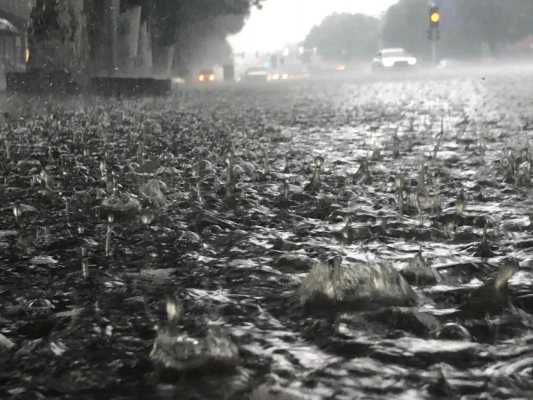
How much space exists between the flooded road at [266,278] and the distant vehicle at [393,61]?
4366cm

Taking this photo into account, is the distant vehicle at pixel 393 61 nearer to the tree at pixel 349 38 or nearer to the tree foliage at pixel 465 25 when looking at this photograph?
the tree foliage at pixel 465 25

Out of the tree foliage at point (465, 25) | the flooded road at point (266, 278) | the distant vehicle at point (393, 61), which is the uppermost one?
the tree foliage at point (465, 25)

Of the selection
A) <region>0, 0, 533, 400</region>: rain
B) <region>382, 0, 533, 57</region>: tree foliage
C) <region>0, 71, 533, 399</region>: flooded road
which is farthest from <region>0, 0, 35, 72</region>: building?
<region>382, 0, 533, 57</region>: tree foliage

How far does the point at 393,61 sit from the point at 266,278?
1897 inches

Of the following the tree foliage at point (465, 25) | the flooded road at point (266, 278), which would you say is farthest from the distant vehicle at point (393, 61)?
the flooded road at point (266, 278)

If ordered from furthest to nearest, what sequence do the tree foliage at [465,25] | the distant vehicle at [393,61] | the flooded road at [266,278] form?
the tree foliage at [465,25] → the distant vehicle at [393,61] → the flooded road at [266,278]

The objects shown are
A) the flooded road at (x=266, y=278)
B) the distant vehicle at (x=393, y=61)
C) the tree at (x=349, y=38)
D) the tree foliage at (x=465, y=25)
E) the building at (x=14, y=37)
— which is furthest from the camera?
the tree at (x=349, y=38)

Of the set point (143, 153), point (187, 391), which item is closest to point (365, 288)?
point (187, 391)

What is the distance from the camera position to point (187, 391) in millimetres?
1933

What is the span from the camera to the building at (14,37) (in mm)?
34781

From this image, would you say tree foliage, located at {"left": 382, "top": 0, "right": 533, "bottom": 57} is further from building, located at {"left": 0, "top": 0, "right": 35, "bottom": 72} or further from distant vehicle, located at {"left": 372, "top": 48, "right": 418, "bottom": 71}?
building, located at {"left": 0, "top": 0, "right": 35, "bottom": 72}

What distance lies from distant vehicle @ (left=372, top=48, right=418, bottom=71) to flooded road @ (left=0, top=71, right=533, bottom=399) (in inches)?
1719

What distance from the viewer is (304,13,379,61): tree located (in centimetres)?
13512

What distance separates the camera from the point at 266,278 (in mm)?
3004
